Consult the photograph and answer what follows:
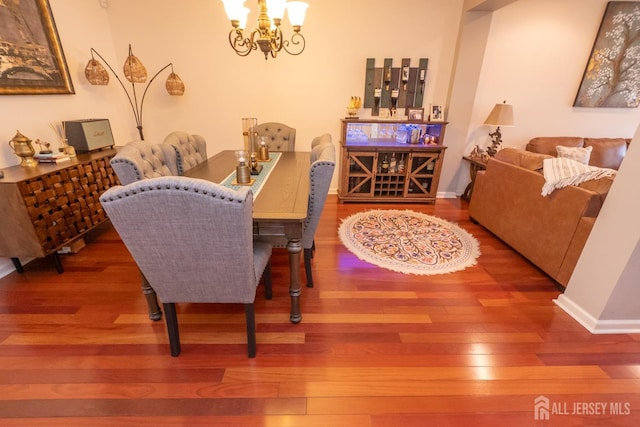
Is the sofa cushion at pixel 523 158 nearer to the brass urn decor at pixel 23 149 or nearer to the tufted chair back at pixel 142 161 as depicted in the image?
the tufted chair back at pixel 142 161

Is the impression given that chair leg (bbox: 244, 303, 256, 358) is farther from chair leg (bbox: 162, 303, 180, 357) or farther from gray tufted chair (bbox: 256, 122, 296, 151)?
gray tufted chair (bbox: 256, 122, 296, 151)

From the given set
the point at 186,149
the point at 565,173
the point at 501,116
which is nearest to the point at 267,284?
the point at 186,149

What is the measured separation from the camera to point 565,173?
2.00m

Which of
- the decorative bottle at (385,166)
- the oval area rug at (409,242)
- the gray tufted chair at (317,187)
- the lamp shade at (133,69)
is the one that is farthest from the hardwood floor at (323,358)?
the lamp shade at (133,69)

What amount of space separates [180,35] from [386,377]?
3998 millimetres

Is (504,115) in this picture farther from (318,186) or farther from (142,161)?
(142,161)

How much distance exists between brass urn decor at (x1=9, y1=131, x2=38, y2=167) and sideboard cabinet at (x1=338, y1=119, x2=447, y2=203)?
2.86 meters

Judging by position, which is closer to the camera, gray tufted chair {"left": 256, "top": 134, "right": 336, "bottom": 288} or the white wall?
gray tufted chair {"left": 256, "top": 134, "right": 336, "bottom": 288}

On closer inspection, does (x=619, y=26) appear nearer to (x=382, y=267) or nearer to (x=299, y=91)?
(x=299, y=91)

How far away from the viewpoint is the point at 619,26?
3314 mm

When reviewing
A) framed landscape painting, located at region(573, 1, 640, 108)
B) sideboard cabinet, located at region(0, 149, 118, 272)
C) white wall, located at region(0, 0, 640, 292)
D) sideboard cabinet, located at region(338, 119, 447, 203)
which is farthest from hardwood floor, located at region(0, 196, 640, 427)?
framed landscape painting, located at region(573, 1, 640, 108)

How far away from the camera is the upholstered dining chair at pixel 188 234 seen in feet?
3.01

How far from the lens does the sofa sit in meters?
1.85

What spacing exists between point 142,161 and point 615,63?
5305 millimetres
